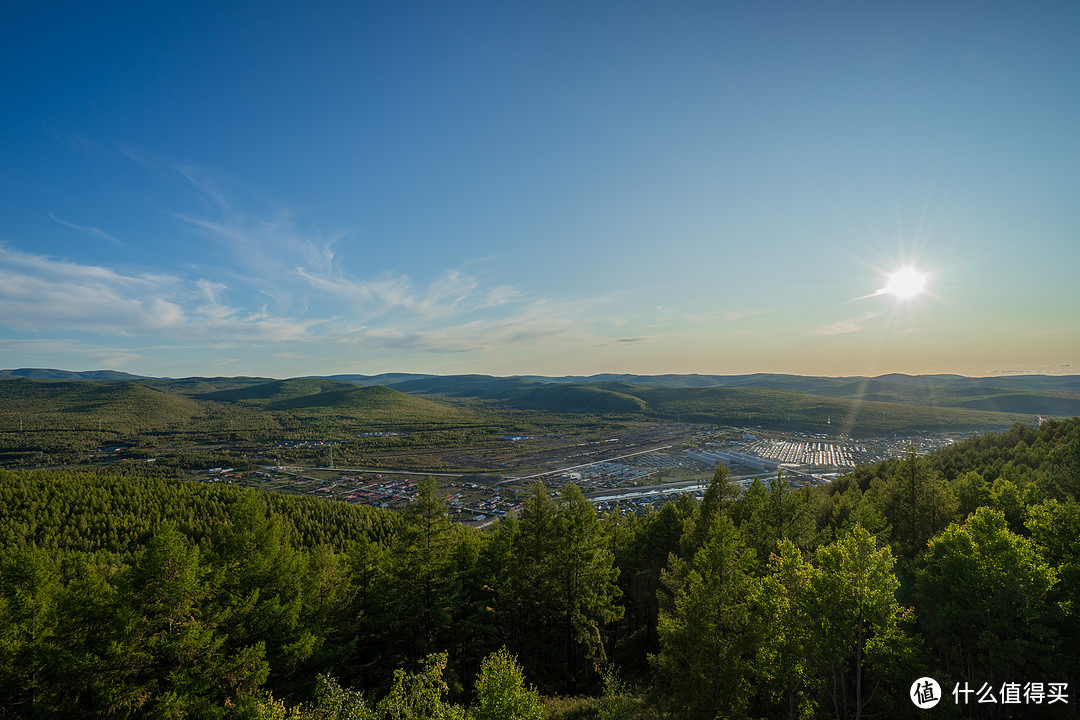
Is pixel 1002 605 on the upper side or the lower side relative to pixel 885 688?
upper

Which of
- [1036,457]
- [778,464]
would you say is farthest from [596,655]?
[778,464]

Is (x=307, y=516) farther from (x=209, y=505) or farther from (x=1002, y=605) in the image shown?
(x=1002, y=605)
